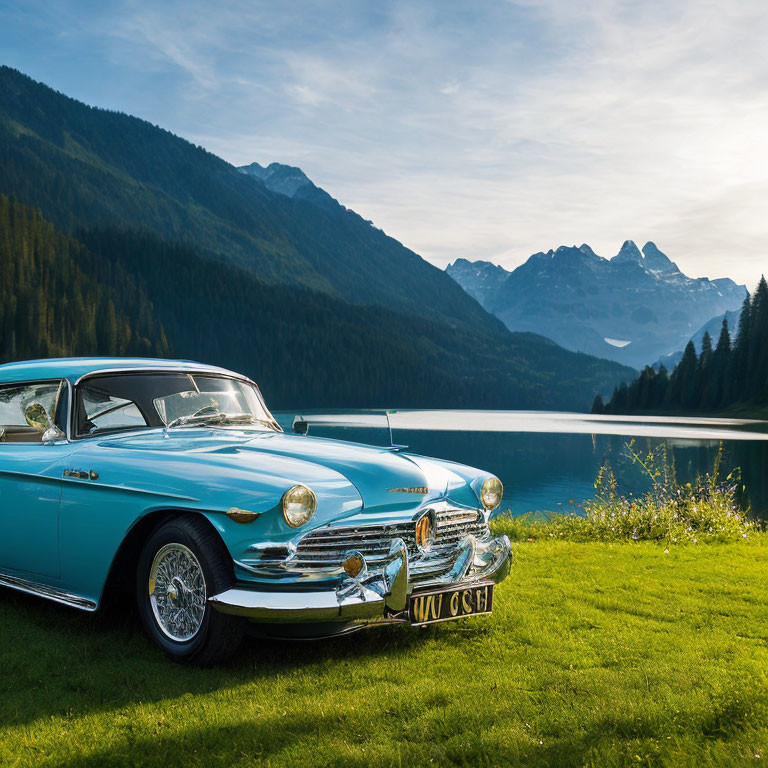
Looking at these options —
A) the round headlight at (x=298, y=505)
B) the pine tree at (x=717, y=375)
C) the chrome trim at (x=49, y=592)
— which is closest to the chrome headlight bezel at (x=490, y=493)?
the round headlight at (x=298, y=505)

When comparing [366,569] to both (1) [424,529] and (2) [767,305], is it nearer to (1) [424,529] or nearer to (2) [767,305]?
(1) [424,529]

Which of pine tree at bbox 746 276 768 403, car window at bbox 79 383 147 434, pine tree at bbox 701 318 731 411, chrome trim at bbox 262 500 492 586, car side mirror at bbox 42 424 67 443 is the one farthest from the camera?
pine tree at bbox 701 318 731 411

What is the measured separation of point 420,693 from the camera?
164 inches

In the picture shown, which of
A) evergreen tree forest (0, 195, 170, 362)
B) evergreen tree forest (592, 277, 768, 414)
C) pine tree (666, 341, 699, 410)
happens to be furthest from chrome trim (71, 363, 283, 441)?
pine tree (666, 341, 699, 410)

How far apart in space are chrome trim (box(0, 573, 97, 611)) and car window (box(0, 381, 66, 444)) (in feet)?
3.39

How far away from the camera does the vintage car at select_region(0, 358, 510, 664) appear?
171 inches

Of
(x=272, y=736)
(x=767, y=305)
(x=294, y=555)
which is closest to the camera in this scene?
(x=272, y=736)

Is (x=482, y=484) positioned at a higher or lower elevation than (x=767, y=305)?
lower

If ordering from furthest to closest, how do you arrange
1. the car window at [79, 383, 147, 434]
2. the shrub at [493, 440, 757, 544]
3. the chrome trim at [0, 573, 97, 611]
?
the shrub at [493, 440, 757, 544] → the car window at [79, 383, 147, 434] → the chrome trim at [0, 573, 97, 611]

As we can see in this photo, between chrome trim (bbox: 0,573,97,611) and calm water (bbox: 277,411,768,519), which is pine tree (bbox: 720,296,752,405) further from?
chrome trim (bbox: 0,573,97,611)

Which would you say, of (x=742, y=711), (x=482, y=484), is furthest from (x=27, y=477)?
(x=742, y=711)

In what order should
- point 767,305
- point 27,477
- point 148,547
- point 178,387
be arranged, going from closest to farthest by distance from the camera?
point 148,547 → point 27,477 → point 178,387 → point 767,305

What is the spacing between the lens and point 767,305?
90.6m

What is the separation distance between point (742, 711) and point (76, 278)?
107608 mm
